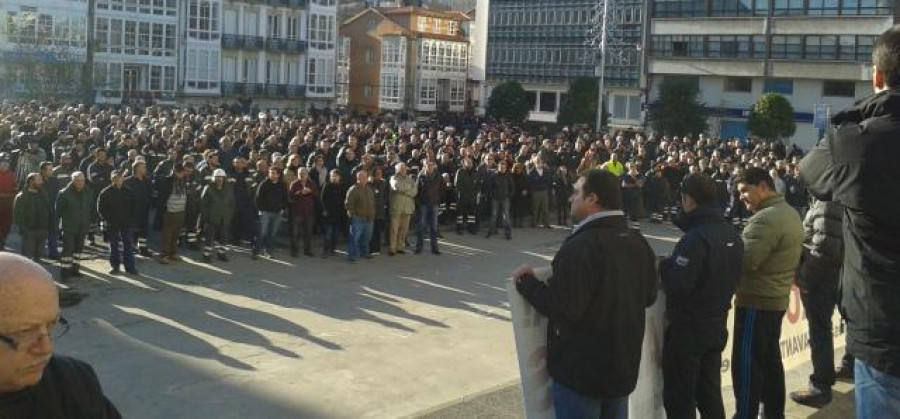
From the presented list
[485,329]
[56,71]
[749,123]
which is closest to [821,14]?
[749,123]

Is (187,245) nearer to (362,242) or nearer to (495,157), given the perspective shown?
(362,242)

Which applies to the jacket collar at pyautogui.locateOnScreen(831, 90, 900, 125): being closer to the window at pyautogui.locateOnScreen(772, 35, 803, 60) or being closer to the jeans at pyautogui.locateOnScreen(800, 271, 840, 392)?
the jeans at pyautogui.locateOnScreen(800, 271, 840, 392)

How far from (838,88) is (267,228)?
4939 centimetres

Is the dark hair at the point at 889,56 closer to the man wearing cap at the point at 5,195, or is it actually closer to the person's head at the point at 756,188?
the person's head at the point at 756,188

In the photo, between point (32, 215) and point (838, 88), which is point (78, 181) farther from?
point (838, 88)

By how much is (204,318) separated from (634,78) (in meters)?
59.6

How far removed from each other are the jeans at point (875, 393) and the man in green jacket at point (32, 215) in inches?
537

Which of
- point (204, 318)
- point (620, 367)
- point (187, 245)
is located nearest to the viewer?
point (620, 367)

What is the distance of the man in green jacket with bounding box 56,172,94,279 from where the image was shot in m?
14.5

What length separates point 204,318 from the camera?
41.0 feet

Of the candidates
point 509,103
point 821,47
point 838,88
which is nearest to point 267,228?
point 509,103

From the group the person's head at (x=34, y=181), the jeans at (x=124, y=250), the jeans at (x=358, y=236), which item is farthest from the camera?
the jeans at (x=358, y=236)

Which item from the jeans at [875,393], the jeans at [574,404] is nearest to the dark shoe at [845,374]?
the jeans at [574,404]

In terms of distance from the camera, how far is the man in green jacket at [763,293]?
6168 mm
